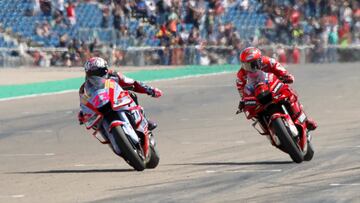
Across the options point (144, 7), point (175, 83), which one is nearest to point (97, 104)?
point (175, 83)

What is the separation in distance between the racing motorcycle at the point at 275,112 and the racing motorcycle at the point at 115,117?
1245 millimetres

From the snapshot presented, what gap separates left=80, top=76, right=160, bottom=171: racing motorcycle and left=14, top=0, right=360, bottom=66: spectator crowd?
23.7 m

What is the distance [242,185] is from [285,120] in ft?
6.63

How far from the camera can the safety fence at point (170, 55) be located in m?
35.7

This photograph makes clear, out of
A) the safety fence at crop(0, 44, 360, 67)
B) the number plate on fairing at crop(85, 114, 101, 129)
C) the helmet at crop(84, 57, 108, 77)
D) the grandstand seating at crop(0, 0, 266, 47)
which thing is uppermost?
the helmet at crop(84, 57, 108, 77)

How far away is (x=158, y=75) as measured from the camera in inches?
1330

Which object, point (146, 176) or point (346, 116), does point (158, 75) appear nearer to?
point (346, 116)

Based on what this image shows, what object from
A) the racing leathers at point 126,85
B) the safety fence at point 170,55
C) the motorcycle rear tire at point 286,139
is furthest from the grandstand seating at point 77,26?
the motorcycle rear tire at point 286,139

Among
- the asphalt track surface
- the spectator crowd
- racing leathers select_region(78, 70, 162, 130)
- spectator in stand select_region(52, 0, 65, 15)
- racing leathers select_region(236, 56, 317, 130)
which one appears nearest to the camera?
the asphalt track surface

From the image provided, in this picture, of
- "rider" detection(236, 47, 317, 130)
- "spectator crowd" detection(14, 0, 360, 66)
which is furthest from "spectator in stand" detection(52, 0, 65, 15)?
"rider" detection(236, 47, 317, 130)

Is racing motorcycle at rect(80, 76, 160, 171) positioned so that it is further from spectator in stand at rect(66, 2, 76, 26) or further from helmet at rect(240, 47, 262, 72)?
spectator in stand at rect(66, 2, 76, 26)

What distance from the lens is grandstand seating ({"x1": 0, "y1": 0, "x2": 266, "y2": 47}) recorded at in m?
35.0

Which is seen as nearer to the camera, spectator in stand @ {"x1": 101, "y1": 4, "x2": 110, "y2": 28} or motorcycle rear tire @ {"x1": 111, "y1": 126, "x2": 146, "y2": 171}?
motorcycle rear tire @ {"x1": 111, "y1": 126, "x2": 146, "y2": 171}

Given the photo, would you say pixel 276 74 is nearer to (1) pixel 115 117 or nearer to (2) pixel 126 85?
(2) pixel 126 85
